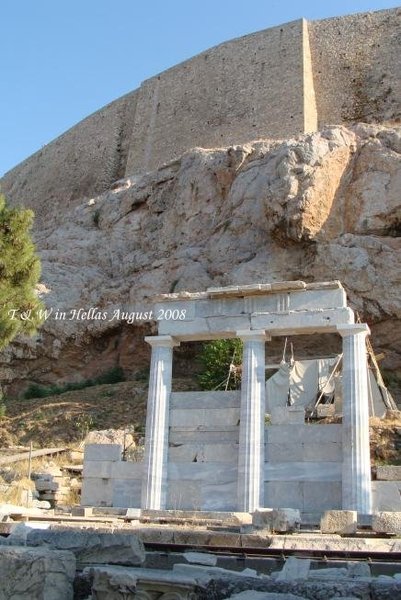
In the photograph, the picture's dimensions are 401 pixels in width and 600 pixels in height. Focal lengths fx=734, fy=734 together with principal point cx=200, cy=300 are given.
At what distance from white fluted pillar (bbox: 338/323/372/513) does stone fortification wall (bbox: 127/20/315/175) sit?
21494 mm

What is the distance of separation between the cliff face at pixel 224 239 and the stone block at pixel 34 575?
20.6 metres

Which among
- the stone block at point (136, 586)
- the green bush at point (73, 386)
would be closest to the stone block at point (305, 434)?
the stone block at point (136, 586)

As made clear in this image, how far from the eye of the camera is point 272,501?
13.6 meters

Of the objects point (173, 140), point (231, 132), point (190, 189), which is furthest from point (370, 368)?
point (173, 140)

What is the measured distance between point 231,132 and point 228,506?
26107 mm

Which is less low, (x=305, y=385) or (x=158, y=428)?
(x=305, y=385)

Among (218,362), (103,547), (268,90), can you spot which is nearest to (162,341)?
(103,547)

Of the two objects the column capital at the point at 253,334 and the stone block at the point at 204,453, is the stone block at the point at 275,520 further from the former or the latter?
the column capital at the point at 253,334

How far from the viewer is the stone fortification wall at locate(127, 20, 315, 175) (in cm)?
3572

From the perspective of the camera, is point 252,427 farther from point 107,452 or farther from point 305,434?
point 107,452

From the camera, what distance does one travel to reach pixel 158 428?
14570mm

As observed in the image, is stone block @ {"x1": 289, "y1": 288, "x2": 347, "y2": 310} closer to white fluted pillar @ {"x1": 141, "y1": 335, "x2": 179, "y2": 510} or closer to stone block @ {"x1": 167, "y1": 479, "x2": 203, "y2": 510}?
white fluted pillar @ {"x1": 141, "y1": 335, "x2": 179, "y2": 510}

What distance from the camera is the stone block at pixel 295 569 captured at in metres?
6.04

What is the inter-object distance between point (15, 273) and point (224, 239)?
41.9ft
